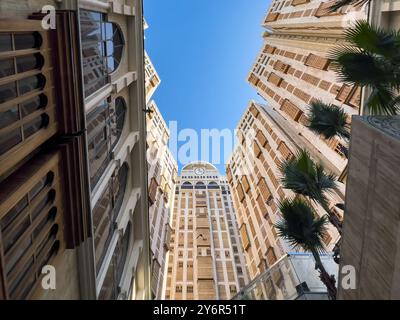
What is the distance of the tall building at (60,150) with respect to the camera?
5.84m

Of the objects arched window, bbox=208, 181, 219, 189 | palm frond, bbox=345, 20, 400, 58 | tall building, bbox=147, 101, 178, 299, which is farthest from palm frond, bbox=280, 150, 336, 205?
arched window, bbox=208, 181, 219, 189

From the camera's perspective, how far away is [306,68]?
84.9ft

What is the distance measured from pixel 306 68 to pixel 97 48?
1897cm

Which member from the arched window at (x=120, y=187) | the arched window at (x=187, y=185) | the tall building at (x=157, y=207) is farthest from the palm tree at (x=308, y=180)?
the arched window at (x=187, y=185)

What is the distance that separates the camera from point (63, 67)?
25.0ft

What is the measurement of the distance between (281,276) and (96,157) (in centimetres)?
726

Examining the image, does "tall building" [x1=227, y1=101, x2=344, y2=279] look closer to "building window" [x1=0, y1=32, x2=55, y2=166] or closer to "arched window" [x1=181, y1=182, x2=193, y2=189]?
"building window" [x1=0, y1=32, x2=55, y2=166]

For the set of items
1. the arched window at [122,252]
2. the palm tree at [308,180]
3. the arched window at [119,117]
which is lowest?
the arched window at [122,252]

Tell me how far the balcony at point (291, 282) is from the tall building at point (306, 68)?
6.72 m

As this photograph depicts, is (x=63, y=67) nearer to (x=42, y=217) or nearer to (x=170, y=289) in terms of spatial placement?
(x=42, y=217)

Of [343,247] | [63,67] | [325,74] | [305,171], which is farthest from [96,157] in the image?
[325,74]

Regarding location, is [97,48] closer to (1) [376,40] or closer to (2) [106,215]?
(2) [106,215]

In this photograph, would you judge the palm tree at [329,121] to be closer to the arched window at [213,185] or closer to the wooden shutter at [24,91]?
the wooden shutter at [24,91]

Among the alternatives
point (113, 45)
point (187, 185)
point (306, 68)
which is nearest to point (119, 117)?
point (113, 45)
